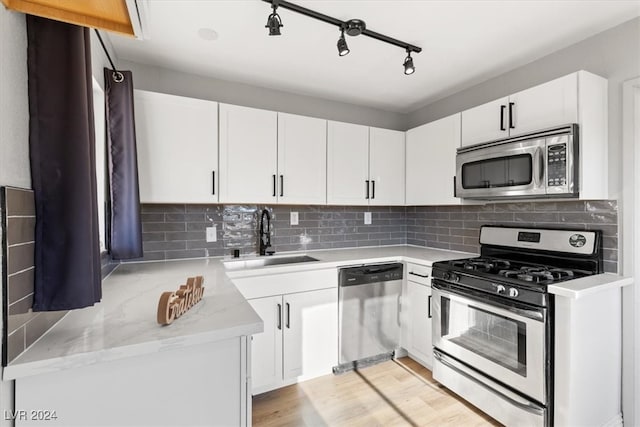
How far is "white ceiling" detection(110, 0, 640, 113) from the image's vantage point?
67.7 inches

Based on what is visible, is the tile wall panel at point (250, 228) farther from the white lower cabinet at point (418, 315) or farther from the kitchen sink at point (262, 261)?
the white lower cabinet at point (418, 315)

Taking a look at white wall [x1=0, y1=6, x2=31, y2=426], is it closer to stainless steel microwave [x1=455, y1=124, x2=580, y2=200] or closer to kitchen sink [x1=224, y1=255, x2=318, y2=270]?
kitchen sink [x1=224, y1=255, x2=318, y2=270]

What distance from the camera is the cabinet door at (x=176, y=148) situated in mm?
2145

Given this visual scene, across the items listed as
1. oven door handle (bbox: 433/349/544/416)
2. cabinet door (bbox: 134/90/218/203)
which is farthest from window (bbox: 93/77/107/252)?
oven door handle (bbox: 433/349/544/416)

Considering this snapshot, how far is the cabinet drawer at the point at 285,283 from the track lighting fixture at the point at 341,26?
1496mm

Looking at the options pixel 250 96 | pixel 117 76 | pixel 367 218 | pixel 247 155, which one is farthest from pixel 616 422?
pixel 117 76

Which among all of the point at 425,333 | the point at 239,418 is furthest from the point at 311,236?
the point at 239,418

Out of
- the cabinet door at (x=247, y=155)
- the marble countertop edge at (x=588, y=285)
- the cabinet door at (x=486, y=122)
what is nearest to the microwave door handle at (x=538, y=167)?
the cabinet door at (x=486, y=122)

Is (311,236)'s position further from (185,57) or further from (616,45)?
(616,45)

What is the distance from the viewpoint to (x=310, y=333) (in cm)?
237

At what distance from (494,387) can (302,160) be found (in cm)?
208

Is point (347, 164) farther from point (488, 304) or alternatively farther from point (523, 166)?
point (488, 304)

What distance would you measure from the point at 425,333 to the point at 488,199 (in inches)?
46.3

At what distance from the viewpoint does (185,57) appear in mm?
2273
